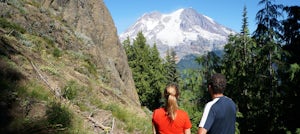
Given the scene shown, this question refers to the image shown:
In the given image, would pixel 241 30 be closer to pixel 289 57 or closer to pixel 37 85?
pixel 289 57

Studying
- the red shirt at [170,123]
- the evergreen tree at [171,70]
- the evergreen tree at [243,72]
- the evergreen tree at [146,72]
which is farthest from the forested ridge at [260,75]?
the evergreen tree at [171,70]

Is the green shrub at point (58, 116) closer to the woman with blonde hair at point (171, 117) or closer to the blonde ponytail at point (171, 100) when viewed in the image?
the woman with blonde hair at point (171, 117)

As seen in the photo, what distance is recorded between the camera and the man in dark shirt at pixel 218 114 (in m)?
4.02

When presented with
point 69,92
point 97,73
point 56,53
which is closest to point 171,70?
point 97,73

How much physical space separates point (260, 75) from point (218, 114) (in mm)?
15407

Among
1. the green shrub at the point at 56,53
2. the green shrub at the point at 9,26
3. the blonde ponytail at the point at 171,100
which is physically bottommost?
the blonde ponytail at the point at 171,100

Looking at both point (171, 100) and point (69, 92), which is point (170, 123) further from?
point (69, 92)

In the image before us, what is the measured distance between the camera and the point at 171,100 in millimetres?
4695

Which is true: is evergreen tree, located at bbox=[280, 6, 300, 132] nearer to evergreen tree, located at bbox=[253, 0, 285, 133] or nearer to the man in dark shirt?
evergreen tree, located at bbox=[253, 0, 285, 133]

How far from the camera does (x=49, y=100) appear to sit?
7.58 meters

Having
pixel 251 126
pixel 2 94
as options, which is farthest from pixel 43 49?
pixel 251 126

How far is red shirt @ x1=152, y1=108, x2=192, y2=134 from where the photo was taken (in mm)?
4762

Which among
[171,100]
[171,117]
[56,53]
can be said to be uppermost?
[56,53]

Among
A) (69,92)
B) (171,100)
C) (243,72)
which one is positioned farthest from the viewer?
(243,72)
